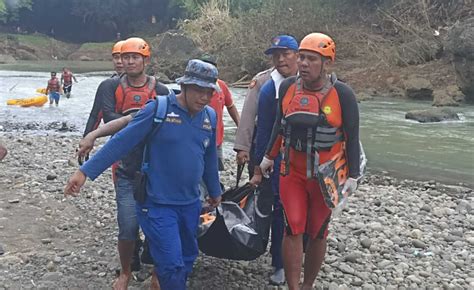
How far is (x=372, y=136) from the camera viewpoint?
1744 centimetres

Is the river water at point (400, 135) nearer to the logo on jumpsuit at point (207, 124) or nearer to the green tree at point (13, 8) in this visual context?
the logo on jumpsuit at point (207, 124)

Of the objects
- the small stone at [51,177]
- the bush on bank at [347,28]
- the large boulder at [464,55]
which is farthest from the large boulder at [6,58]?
the small stone at [51,177]

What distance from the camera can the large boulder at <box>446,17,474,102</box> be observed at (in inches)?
985

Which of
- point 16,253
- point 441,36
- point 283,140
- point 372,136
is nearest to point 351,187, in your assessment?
point 283,140

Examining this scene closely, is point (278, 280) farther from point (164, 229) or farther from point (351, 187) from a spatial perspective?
point (164, 229)

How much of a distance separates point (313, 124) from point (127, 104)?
5.15ft

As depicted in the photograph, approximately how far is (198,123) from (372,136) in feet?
45.7

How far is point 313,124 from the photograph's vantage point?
4.32 metres

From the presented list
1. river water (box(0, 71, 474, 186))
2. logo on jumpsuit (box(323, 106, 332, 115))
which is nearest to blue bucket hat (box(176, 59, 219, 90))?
logo on jumpsuit (box(323, 106, 332, 115))

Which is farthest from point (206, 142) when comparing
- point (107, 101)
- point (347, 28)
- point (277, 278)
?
point (347, 28)

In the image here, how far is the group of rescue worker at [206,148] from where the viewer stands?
13.1ft

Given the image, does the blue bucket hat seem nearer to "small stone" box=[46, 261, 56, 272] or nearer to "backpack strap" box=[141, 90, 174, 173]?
"backpack strap" box=[141, 90, 174, 173]

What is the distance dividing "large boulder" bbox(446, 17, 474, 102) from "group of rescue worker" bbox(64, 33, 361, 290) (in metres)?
21.7

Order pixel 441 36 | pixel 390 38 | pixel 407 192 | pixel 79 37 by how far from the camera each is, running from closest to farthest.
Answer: pixel 407 192, pixel 441 36, pixel 390 38, pixel 79 37
